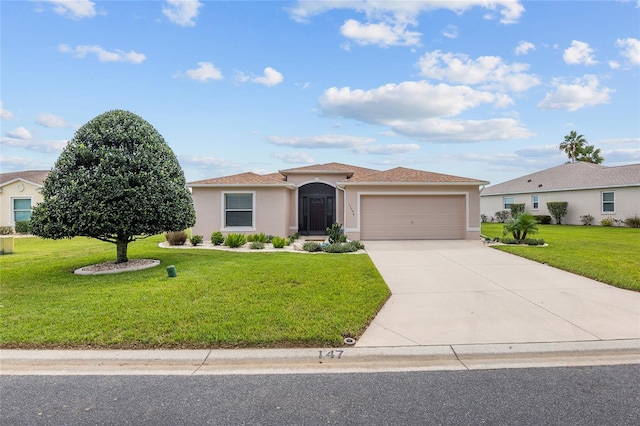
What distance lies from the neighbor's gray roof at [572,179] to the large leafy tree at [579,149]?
14.9m

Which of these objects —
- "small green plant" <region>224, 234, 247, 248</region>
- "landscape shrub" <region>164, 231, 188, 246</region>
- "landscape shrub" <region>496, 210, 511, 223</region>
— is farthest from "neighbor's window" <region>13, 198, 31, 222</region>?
"landscape shrub" <region>496, 210, 511, 223</region>

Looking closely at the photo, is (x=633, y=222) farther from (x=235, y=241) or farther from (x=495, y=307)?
(x=235, y=241)

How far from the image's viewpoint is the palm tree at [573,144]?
1607 inches

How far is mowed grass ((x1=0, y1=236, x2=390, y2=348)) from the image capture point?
4.25m

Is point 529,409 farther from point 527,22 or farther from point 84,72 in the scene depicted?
point 84,72

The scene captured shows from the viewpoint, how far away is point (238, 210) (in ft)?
52.0

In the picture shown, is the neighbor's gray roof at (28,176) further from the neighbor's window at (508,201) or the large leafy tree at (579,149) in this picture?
the large leafy tree at (579,149)

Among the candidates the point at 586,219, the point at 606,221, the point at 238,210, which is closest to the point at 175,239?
the point at 238,210

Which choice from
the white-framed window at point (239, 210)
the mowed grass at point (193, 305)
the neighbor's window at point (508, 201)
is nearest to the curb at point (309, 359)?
the mowed grass at point (193, 305)

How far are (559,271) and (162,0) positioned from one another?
1376cm

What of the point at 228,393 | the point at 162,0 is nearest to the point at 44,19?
the point at 162,0

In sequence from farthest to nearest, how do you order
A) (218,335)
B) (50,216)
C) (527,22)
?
(527,22)
(50,216)
(218,335)

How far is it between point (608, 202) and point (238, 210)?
23.9 meters

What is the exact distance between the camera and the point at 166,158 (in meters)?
8.99
